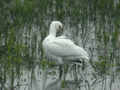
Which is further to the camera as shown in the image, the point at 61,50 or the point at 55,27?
the point at 55,27

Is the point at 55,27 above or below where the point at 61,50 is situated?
above

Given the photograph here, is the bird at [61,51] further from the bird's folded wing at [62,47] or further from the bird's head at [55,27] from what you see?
the bird's head at [55,27]

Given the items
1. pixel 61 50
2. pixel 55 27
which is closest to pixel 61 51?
pixel 61 50

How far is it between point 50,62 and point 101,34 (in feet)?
6.99

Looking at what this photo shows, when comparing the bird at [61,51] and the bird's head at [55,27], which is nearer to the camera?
the bird at [61,51]

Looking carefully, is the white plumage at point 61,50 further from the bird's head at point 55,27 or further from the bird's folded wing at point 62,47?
the bird's head at point 55,27

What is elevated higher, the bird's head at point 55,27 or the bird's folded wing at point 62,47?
the bird's head at point 55,27

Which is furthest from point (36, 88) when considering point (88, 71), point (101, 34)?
point (101, 34)

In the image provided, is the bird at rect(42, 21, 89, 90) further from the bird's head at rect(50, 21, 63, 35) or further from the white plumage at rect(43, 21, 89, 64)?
the bird's head at rect(50, 21, 63, 35)

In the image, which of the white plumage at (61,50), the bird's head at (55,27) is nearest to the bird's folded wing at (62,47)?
the white plumage at (61,50)

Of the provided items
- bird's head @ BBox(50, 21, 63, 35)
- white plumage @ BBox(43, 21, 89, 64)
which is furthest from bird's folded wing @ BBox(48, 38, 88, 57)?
bird's head @ BBox(50, 21, 63, 35)

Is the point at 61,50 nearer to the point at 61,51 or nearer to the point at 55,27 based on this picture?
the point at 61,51

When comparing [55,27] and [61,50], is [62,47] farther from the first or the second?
[55,27]

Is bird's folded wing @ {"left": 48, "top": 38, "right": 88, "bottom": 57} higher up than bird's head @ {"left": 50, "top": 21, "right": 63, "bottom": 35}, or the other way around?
bird's head @ {"left": 50, "top": 21, "right": 63, "bottom": 35}
